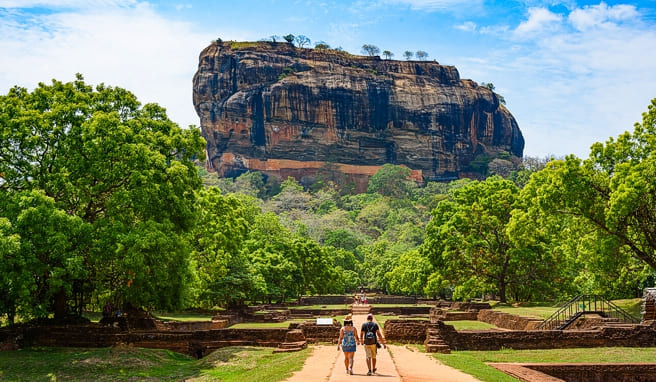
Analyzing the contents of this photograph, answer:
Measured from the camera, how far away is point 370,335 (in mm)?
13289

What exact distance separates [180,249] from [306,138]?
125515 mm

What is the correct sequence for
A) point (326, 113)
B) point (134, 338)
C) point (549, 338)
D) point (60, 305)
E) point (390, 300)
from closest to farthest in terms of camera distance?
1. point (549, 338)
2. point (134, 338)
3. point (60, 305)
4. point (390, 300)
5. point (326, 113)

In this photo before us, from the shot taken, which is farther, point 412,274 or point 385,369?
point 412,274

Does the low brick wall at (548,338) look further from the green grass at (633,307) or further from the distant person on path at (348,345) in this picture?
the distant person on path at (348,345)

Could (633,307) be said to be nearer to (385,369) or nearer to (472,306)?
(472,306)

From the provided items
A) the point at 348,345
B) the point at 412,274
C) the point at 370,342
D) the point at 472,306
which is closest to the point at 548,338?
the point at 370,342

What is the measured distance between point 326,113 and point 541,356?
130 metres

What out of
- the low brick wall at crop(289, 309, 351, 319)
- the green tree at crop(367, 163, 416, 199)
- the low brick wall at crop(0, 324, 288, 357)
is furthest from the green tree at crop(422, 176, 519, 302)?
the green tree at crop(367, 163, 416, 199)

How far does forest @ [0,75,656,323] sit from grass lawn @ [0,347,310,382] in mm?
1813

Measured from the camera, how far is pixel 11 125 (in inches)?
828

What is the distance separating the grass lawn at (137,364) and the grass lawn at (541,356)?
13.7ft

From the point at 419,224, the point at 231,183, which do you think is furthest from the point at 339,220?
the point at 231,183

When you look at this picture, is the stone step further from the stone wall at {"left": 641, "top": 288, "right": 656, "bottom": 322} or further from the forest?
the stone wall at {"left": 641, "top": 288, "right": 656, "bottom": 322}

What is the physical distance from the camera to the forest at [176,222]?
2017cm
